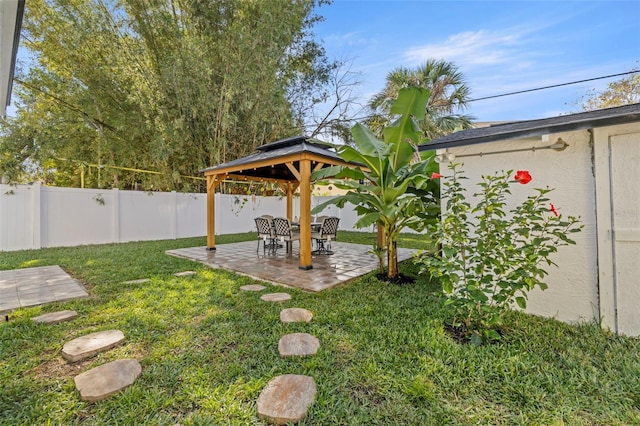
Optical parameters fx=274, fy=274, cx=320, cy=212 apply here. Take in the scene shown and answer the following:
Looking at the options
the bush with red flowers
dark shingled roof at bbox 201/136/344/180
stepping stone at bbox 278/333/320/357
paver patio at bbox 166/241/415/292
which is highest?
dark shingled roof at bbox 201/136/344/180

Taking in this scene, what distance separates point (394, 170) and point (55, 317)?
17.1 feet

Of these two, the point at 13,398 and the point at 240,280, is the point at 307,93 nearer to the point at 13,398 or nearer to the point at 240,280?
the point at 240,280

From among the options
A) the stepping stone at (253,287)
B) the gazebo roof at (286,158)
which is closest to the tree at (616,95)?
the gazebo roof at (286,158)

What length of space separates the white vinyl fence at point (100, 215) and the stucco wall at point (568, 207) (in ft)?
37.6

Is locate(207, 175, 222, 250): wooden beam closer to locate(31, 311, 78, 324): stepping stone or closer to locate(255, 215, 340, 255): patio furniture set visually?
locate(255, 215, 340, 255): patio furniture set

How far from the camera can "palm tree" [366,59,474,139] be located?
399 inches

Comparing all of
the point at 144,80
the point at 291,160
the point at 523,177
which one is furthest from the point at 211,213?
the point at 523,177

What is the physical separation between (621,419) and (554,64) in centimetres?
1287

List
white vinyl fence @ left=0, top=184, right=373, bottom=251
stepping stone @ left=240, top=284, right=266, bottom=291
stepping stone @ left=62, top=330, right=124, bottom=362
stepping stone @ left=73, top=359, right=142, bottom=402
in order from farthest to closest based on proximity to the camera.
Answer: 1. white vinyl fence @ left=0, top=184, right=373, bottom=251
2. stepping stone @ left=240, top=284, right=266, bottom=291
3. stepping stone @ left=62, top=330, right=124, bottom=362
4. stepping stone @ left=73, top=359, right=142, bottom=402

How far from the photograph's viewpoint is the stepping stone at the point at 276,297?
4184 millimetres

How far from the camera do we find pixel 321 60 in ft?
43.5

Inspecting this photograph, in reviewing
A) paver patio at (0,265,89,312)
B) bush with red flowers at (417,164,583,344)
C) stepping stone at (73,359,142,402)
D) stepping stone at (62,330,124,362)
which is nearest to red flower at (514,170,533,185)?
bush with red flowers at (417,164,583,344)

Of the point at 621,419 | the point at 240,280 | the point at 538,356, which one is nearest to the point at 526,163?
the point at 538,356

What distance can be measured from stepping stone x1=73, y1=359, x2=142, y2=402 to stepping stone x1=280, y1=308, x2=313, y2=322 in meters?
1.59
